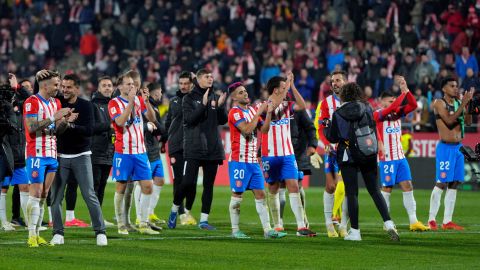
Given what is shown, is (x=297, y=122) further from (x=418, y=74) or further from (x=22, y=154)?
(x=418, y=74)

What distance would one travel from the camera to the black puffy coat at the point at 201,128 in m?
16.8

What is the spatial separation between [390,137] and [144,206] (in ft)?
13.4

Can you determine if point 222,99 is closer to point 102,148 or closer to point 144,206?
point 144,206

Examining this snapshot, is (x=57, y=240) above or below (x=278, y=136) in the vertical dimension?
below

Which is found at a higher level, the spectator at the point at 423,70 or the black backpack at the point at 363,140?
the spectator at the point at 423,70

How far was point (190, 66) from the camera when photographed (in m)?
34.6

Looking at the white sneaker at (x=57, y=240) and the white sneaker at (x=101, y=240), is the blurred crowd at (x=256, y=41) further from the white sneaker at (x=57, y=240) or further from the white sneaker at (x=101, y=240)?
the white sneaker at (x=57, y=240)

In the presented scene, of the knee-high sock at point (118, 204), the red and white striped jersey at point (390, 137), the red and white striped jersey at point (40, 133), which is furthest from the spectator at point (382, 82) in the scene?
the red and white striped jersey at point (40, 133)

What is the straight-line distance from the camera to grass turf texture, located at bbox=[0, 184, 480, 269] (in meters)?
11.5

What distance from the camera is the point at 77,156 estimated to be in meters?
13.4

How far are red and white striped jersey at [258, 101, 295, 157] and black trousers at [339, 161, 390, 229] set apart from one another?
1.24 meters

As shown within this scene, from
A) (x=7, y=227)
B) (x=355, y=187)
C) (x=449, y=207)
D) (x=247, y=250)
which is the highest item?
(x=355, y=187)

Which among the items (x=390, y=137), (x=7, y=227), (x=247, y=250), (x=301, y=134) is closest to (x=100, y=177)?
(x=7, y=227)

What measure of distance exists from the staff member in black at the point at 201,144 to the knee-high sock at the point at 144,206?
3.25 feet
